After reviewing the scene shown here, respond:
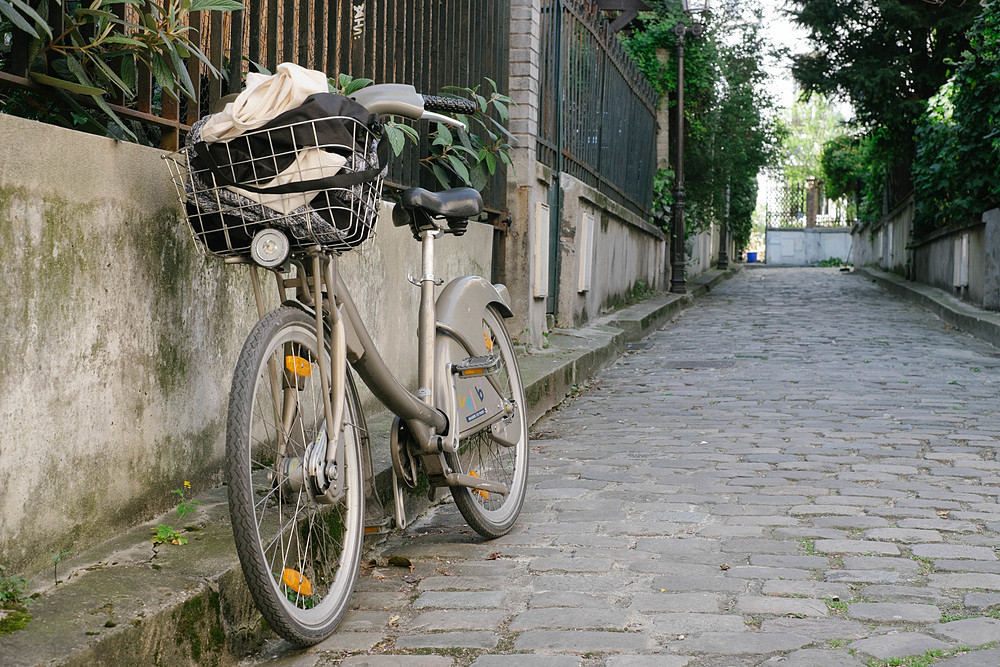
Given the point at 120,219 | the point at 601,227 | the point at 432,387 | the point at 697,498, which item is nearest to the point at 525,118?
the point at 601,227

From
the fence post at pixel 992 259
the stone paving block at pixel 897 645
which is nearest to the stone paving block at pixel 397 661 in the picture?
the stone paving block at pixel 897 645

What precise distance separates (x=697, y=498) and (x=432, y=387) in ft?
5.24

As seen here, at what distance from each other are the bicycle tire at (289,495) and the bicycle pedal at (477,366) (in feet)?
2.28

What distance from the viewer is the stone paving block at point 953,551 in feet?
12.5

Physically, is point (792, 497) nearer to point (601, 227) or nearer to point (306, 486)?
point (306, 486)

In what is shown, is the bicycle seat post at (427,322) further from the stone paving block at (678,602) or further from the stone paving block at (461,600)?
the stone paving block at (678,602)

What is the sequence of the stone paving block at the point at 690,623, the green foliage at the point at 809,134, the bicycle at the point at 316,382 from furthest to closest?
the green foliage at the point at 809,134 → the stone paving block at the point at 690,623 → the bicycle at the point at 316,382

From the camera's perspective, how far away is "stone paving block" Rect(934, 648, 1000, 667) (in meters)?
2.75

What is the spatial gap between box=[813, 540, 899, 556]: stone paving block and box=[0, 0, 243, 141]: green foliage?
108 inches

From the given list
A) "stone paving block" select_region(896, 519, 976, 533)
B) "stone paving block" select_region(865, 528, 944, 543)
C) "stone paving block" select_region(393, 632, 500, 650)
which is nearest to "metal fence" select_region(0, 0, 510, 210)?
"stone paving block" select_region(393, 632, 500, 650)

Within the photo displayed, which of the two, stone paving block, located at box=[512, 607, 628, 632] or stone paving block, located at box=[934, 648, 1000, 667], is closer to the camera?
stone paving block, located at box=[934, 648, 1000, 667]

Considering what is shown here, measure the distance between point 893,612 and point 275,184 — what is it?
220cm

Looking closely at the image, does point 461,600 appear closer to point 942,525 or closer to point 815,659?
point 815,659

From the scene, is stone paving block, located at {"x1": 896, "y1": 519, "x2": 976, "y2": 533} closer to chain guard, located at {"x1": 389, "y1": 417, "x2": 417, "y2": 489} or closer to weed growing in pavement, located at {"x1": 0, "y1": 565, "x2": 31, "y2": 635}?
chain guard, located at {"x1": 389, "y1": 417, "x2": 417, "y2": 489}
